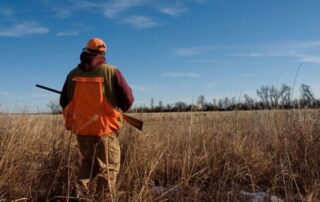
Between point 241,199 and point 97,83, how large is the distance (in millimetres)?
2092

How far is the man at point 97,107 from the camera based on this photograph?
18.7 feet

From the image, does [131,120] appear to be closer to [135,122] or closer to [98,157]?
[135,122]

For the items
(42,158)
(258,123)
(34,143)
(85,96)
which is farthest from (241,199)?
(258,123)

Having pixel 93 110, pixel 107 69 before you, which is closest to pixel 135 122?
pixel 93 110

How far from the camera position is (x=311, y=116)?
7637 millimetres

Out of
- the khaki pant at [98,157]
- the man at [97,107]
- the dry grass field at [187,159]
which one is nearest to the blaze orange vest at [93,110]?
the man at [97,107]

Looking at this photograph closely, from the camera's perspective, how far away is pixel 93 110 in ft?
18.7

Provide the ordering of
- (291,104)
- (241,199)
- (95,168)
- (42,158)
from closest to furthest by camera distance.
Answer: (241,199) < (95,168) < (42,158) < (291,104)

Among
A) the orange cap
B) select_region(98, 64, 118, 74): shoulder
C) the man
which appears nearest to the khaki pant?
the man

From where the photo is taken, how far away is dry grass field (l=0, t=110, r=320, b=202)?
17.3 ft

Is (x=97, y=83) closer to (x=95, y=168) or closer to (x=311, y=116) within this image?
(x=95, y=168)

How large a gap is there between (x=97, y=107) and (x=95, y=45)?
751 millimetres

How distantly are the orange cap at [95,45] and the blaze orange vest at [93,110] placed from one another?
0.37m

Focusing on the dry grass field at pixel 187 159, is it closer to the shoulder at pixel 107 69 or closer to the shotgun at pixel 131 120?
the shotgun at pixel 131 120
